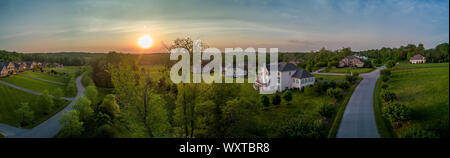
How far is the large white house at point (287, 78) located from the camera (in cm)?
2266

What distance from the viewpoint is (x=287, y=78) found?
23281mm

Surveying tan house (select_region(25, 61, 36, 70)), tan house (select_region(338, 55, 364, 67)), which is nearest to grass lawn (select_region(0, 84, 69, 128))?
tan house (select_region(25, 61, 36, 70))

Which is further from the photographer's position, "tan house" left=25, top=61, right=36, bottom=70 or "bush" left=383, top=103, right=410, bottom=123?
"tan house" left=25, top=61, right=36, bottom=70

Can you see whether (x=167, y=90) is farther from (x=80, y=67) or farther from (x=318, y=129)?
(x=80, y=67)

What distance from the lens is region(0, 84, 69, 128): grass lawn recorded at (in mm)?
12689

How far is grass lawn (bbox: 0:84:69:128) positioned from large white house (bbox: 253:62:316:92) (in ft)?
70.5

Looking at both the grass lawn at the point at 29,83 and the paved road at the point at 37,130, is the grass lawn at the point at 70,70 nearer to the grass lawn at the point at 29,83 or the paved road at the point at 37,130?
the grass lawn at the point at 29,83

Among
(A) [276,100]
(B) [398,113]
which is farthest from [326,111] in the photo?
(A) [276,100]

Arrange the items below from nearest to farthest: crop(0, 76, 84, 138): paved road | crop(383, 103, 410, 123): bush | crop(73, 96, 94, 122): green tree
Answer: crop(383, 103, 410, 123): bush → crop(0, 76, 84, 138): paved road → crop(73, 96, 94, 122): green tree

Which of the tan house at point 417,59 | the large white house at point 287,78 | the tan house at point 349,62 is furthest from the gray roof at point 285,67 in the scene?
the tan house at point 417,59

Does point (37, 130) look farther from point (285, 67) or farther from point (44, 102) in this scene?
point (285, 67)

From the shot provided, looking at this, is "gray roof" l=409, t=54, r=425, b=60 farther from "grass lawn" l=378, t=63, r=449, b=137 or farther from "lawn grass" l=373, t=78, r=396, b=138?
"lawn grass" l=373, t=78, r=396, b=138

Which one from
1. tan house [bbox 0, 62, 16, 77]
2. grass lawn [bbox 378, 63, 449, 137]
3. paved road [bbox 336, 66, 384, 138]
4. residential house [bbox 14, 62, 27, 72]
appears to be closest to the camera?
grass lawn [bbox 378, 63, 449, 137]

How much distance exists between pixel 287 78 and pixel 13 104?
25.7m
